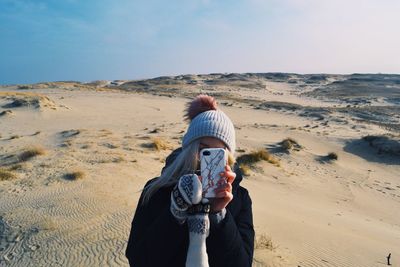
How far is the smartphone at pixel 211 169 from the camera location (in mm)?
1675

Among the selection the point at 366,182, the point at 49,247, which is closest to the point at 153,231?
the point at 49,247

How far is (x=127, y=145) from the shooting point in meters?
13.6

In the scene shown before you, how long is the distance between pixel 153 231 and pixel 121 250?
3918 mm

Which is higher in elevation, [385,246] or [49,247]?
[49,247]

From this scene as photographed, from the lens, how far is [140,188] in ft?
27.1

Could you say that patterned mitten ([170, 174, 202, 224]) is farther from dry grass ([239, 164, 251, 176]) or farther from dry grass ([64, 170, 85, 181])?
dry grass ([239, 164, 251, 176])

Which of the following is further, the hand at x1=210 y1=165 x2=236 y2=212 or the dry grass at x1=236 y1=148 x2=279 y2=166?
the dry grass at x1=236 y1=148 x2=279 y2=166

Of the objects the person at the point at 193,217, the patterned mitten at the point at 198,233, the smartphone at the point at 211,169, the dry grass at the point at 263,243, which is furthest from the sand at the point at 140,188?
the smartphone at the point at 211,169

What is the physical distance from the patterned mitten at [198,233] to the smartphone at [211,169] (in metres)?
0.08

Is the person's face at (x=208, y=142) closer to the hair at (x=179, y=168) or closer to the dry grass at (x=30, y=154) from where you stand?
the hair at (x=179, y=168)

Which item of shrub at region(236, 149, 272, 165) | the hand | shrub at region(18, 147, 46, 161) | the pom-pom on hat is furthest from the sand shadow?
the hand

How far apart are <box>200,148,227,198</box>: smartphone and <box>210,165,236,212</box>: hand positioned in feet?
0.06

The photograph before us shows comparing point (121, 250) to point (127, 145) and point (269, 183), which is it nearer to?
point (269, 183)

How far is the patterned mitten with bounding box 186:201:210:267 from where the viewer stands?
168 centimetres
